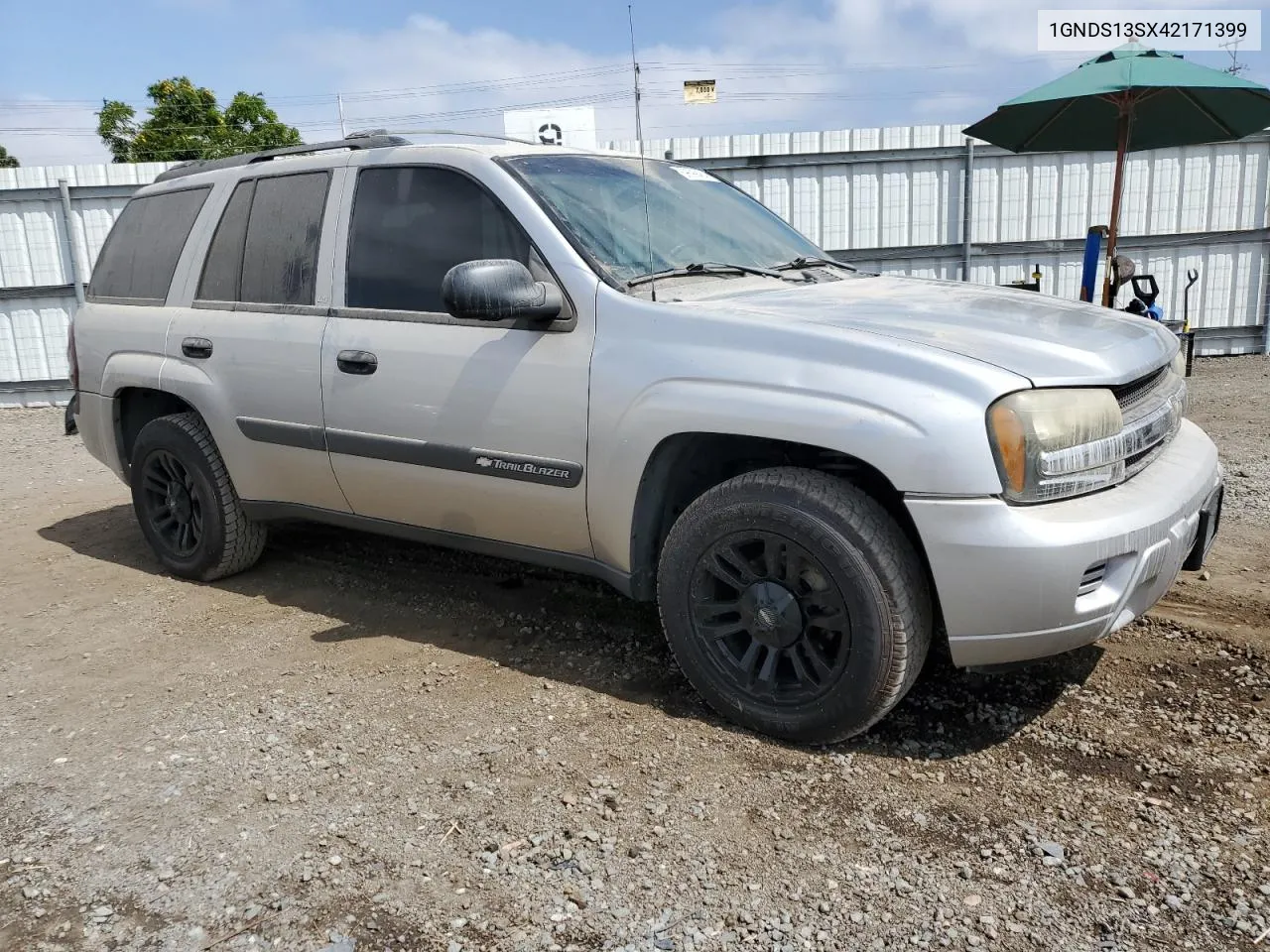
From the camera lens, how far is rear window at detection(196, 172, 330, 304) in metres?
3.93

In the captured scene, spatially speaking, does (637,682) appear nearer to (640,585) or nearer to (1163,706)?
(640,585)

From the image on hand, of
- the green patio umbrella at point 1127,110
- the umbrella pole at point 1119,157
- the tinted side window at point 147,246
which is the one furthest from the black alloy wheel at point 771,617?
the umbrella pole at point 1119,157

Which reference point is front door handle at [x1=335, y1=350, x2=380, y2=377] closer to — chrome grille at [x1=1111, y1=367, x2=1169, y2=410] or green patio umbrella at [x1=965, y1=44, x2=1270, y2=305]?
chrome grille at [x1=1111, y1=367, x2=1169, y2=410]

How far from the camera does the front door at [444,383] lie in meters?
3.20

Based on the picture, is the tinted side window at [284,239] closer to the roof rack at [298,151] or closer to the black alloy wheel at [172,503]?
the roof rack at [298,151]

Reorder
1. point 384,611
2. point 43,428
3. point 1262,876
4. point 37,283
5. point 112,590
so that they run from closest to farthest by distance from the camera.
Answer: point 1262,876 < point 384,611 < point 112,590 < point 43,428 < point 37,283

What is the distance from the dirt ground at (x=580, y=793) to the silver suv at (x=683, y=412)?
0.35 metres

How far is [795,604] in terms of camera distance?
281cm

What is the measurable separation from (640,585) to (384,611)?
147 cm

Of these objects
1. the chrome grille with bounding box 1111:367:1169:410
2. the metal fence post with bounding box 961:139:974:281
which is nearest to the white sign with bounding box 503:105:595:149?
the metal fence post with bounding box 961:139:974:281

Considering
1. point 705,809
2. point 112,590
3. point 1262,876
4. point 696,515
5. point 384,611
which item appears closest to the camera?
point 1262,876

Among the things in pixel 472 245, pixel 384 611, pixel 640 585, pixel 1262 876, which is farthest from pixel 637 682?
pixel 1262 876

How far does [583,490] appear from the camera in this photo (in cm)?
318

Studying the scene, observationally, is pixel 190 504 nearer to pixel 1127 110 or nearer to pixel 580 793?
pixel 580 793
